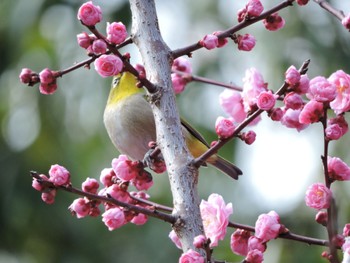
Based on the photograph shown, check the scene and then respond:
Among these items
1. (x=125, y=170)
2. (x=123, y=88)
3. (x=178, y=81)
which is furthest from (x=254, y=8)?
(x=123, y=88)

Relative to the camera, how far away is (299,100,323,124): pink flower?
1.87 meters

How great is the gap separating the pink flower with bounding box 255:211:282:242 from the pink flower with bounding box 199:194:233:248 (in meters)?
0.10

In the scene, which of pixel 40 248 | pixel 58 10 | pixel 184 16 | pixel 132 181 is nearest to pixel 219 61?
pixel 184 16

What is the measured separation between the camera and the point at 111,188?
1990mm

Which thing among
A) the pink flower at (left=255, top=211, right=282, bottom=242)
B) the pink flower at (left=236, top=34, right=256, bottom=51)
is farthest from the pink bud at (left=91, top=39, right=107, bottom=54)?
the pink flower at (left=255, top=211, right=282, bottom=242)

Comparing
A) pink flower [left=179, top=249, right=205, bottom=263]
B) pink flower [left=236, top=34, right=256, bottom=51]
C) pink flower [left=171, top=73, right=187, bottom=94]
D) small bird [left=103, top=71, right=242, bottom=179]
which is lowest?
pink flower [left=179, top=249, right=205, bottom=263]

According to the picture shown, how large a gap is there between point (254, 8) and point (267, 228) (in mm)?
538

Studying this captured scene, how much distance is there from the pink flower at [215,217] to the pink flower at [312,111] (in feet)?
1.00

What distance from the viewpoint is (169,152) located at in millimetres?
1893

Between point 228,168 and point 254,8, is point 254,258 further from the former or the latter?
point 228,168

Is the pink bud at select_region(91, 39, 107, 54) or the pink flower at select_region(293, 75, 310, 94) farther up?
the pink flower at select_region(293, 75, 310, 94)

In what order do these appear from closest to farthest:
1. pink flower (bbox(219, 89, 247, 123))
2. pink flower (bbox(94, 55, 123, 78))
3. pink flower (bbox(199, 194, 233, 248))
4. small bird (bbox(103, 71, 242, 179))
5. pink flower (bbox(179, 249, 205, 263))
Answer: pink flower (bbox(179, 249, 205, 263)) → pink flower (bbox(94, 55, 123, 78)) → pink flower (bbox(199, 194, 233, 248)) → pink flower (bbox(219, 89, 247, 123)) → small bird (bbox(103, 71, 242, 179))

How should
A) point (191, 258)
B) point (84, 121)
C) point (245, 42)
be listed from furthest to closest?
point (84, 121) → point (245, 42) → point (191, 258)

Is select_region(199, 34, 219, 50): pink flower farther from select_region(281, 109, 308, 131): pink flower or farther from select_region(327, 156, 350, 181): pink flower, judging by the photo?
select_region(327, 156, 350, 181): pink flower
